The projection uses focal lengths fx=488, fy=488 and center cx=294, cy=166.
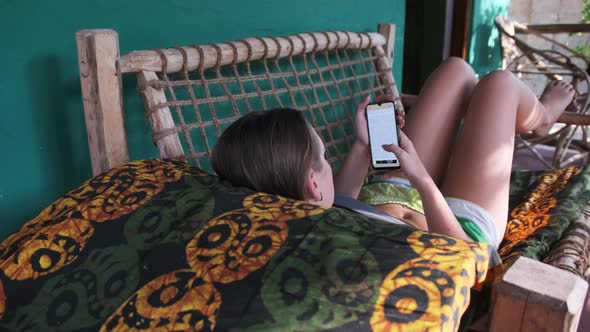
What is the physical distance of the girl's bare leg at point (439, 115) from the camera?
1.63m

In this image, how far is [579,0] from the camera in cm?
625

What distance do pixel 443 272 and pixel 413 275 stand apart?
4 centimetres

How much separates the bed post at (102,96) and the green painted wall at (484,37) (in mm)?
3542

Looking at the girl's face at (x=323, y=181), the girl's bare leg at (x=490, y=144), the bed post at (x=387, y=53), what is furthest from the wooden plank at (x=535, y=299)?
the bed post at (x=387, y=53)

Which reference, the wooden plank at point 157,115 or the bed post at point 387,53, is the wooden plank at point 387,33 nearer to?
the bed post at point 387,53

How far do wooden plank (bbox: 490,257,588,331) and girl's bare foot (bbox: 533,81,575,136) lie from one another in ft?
3.95

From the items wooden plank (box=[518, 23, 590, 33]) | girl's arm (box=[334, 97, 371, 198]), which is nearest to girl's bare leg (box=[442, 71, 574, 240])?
girl's arm (box=[334, 97, 371, 198])

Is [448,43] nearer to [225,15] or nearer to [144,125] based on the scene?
[225,15]

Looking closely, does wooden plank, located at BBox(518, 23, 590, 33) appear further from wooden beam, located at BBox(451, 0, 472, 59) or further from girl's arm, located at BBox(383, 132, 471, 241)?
girl's arm, located at BBox(383, 132, 471, 241)

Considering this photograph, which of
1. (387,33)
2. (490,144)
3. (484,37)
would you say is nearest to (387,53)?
(387,33)

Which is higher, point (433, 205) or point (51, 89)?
point (51, 89)

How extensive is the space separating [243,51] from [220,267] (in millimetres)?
896

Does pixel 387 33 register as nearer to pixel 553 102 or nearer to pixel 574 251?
→ pixel 553 102

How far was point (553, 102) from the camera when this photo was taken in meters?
1.87
